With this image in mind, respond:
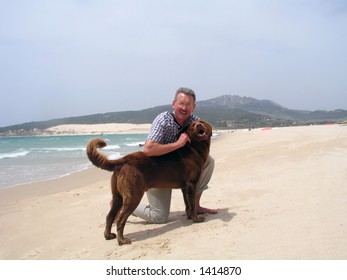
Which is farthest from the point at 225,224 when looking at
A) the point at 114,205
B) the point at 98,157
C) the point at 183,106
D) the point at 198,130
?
the point at 98,157

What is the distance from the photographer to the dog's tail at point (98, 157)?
384cm

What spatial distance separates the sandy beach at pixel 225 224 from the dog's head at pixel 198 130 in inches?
43.5

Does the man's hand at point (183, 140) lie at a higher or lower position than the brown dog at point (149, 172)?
higher

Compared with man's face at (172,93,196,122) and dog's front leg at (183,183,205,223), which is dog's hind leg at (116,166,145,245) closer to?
dog's front leg at (183,183,205,223)

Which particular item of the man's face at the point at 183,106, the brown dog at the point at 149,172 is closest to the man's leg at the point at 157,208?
the brown dog at the point at 149,172

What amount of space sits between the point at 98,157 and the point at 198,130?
4.40 ft

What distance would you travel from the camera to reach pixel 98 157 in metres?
3.88

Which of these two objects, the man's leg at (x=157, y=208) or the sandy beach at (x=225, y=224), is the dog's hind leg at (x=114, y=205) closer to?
the sandy beach at (x=225, y=224)

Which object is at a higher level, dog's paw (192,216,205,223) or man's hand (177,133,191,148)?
man's hand (177,133,191,148)

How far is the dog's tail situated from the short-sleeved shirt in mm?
595

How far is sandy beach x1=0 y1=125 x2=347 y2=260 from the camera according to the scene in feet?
10.4

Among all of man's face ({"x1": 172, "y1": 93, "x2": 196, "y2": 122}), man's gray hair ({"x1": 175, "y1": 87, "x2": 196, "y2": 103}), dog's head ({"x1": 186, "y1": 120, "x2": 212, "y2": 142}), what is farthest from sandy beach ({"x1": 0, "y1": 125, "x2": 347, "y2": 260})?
man's gray hair ({"x1": 175, "y1": 87, "x2": 196, "y2": 103})

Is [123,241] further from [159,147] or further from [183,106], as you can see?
[183,106]

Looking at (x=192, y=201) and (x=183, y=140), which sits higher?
(x=183, y=140)
